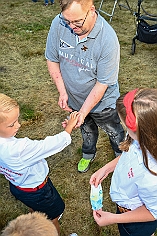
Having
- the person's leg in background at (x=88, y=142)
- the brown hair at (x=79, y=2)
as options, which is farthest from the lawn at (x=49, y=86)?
the brown hair at (x=79, y=2)

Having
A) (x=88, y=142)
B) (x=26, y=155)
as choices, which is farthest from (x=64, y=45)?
(x=88, y=142)

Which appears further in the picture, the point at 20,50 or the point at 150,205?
the point at 20,50

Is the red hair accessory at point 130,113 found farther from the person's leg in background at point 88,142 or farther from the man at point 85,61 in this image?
the person's leg in background at point 88,142

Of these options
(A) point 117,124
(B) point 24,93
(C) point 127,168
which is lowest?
(B) point 24,93

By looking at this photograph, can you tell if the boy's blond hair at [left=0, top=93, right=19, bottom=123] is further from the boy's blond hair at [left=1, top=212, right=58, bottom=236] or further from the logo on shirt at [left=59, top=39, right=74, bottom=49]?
the logo on shirt at [left=59, top=39, right=74, bottom=49]

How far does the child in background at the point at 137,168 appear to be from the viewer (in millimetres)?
1459

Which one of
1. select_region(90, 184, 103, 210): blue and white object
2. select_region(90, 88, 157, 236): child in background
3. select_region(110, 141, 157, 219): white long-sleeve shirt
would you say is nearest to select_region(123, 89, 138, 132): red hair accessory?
select_region(90, 88, 157, 236): child in background

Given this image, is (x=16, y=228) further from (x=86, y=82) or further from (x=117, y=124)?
(x=117, y=124)

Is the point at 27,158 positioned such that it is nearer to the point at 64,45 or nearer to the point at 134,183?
the point at 134,183

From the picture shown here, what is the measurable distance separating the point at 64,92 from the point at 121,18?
4.67 metres

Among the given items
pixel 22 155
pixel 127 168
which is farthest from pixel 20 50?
pixel 127 168

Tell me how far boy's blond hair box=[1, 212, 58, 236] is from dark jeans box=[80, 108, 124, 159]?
1.21 meters

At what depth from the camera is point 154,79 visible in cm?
476

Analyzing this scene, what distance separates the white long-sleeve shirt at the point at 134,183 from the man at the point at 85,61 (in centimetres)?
70
